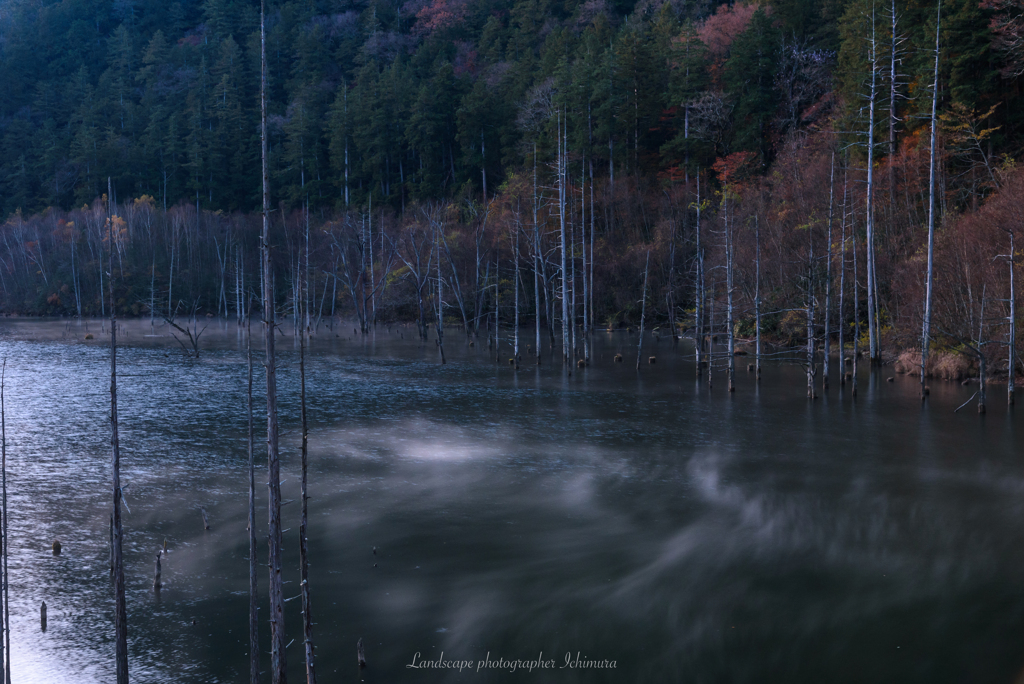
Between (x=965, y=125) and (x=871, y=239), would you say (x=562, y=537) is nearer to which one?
(x=871, y=239)

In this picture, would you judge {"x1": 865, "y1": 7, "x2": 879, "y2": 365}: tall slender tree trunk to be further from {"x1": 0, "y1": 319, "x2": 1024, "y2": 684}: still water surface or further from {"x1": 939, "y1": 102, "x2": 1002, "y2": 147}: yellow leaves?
{"x1": 0, "y1": 319, "x2": 1024, "y2": 684}: still water surface

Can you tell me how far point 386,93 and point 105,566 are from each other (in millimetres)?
72250

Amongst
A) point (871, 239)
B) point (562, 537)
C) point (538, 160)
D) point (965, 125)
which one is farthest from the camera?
point (538, 160)

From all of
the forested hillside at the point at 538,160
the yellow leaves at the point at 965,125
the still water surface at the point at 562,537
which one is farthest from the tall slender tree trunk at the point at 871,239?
the still water surface at the point at 562,537

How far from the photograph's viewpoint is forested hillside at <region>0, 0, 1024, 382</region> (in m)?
32.7

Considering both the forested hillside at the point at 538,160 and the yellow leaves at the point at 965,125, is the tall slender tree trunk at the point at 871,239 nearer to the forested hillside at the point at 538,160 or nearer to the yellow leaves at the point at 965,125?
the forested hillside at the point at 538,160

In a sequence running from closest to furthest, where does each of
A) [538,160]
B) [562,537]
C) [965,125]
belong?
[562,537] < [965,125] < [538,160]

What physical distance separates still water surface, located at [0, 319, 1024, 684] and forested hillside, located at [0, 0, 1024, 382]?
5.01m

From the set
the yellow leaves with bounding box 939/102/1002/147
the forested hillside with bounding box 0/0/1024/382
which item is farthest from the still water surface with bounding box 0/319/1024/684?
the yellow leaves with bounding box 939/102/1002/147

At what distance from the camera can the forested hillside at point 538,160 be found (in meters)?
32.7

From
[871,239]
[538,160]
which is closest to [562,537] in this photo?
[871,239]

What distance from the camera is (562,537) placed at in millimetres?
12914

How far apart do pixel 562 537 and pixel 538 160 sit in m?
52.3

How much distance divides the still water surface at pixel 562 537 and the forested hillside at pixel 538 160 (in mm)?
5013
